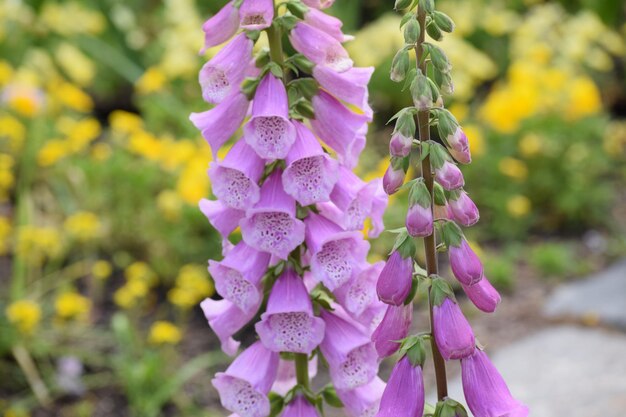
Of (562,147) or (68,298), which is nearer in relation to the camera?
(68,298)

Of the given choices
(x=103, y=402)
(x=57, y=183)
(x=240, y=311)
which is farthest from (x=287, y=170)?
(x=57, y=183)

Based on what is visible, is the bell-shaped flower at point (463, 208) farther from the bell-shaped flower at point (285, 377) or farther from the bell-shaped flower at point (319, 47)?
the bell-shaped flower at point (285, 377)

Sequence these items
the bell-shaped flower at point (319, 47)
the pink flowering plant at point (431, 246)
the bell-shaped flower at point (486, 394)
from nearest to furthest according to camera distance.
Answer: the pink flowering plant at point (431, 246) < the bell-shaped flower at point (486, 394) < the bell-shaped flower at point (319, 47)

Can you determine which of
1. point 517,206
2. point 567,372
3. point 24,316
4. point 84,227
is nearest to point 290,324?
point 24,316

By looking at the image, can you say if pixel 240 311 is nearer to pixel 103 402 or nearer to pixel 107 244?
pixel 103 402

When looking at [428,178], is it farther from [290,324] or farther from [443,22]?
[290,324]

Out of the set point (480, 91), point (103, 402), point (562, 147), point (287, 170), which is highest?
point (480, 91)

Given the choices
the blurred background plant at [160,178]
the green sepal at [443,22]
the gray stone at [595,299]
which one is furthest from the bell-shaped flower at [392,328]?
the gray stone at [595,299]
